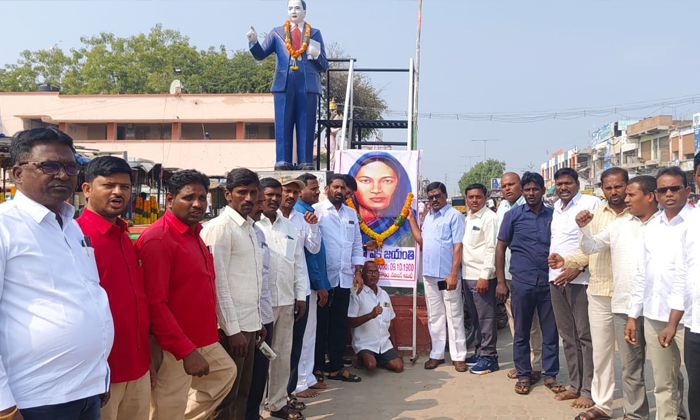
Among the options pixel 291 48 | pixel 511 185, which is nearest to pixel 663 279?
pixel 511 185

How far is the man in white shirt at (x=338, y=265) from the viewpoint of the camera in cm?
593

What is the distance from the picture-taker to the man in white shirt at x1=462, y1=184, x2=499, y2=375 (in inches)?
245

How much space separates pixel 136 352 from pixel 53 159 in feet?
3.42

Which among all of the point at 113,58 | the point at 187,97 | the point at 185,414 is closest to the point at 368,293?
the point at 185,414

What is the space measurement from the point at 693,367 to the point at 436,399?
252 cm

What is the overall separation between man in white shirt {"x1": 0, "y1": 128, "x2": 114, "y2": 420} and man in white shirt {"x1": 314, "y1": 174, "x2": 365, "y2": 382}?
3.68 meters

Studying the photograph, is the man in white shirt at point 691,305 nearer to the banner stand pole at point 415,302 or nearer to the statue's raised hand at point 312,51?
the banner stand pole at point 415,302

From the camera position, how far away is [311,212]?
5.36m

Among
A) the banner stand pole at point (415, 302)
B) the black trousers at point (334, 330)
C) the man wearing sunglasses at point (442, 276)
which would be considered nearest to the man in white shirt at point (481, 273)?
the man wearing sunglasses at point (442, 276)

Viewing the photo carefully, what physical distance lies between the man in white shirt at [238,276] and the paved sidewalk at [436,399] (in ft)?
4.55

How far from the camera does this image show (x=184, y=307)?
3.18 meters

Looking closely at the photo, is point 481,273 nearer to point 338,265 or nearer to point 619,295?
point 338,265

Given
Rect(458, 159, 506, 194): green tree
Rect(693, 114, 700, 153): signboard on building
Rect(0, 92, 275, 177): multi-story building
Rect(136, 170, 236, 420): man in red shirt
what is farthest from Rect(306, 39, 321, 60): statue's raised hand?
Rect(458, 159, 506, 194): green tree

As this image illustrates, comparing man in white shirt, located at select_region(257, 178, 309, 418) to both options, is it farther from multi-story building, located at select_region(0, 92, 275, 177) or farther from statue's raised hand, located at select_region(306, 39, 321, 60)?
multi-story building, located at select_region(0, 92, 275, 177)
